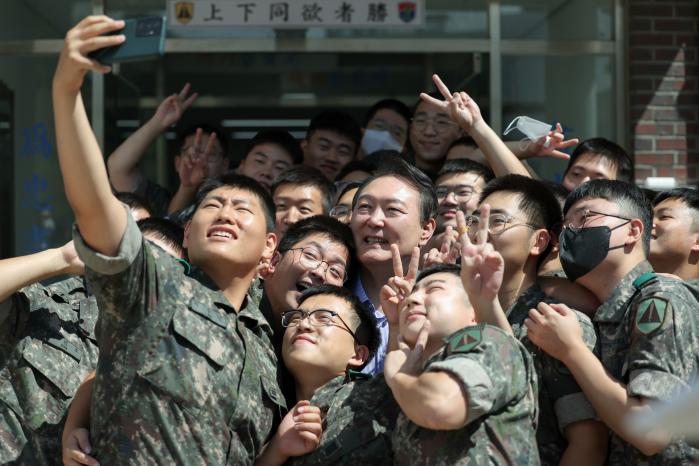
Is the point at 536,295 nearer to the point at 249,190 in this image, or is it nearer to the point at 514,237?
the point at 514,237

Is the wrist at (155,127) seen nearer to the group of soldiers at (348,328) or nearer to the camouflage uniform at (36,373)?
the group of soldiers at (348,328)

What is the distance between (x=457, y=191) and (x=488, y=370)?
1.84 m

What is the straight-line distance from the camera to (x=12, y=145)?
6.92 meters

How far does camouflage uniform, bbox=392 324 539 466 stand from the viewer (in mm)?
2900

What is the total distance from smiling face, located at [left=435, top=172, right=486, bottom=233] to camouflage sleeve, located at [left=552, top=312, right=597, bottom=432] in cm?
128

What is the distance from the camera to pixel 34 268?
3.50 m

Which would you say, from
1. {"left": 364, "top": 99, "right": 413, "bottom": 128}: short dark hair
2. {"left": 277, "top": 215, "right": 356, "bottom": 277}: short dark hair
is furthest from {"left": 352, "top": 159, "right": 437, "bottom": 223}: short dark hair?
{"left": 364, "top": 99, "right": 413, "bottom": 128}: short dark hair

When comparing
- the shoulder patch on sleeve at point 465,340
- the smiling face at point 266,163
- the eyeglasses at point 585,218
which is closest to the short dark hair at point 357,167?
the smiling face at point 266,163

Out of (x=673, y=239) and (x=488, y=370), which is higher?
(x=673, y=239)

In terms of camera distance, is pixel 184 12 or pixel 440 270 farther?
pixel 184 12

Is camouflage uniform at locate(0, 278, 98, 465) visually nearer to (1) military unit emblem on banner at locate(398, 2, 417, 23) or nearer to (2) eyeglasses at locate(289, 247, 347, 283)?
(2) eyeglasses at locate(289, 247, 347, 283)

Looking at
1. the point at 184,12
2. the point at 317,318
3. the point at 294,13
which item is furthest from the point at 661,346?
the point at 184,12

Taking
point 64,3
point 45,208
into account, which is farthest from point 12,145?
point 64,3

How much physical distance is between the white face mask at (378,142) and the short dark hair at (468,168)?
1.02m
